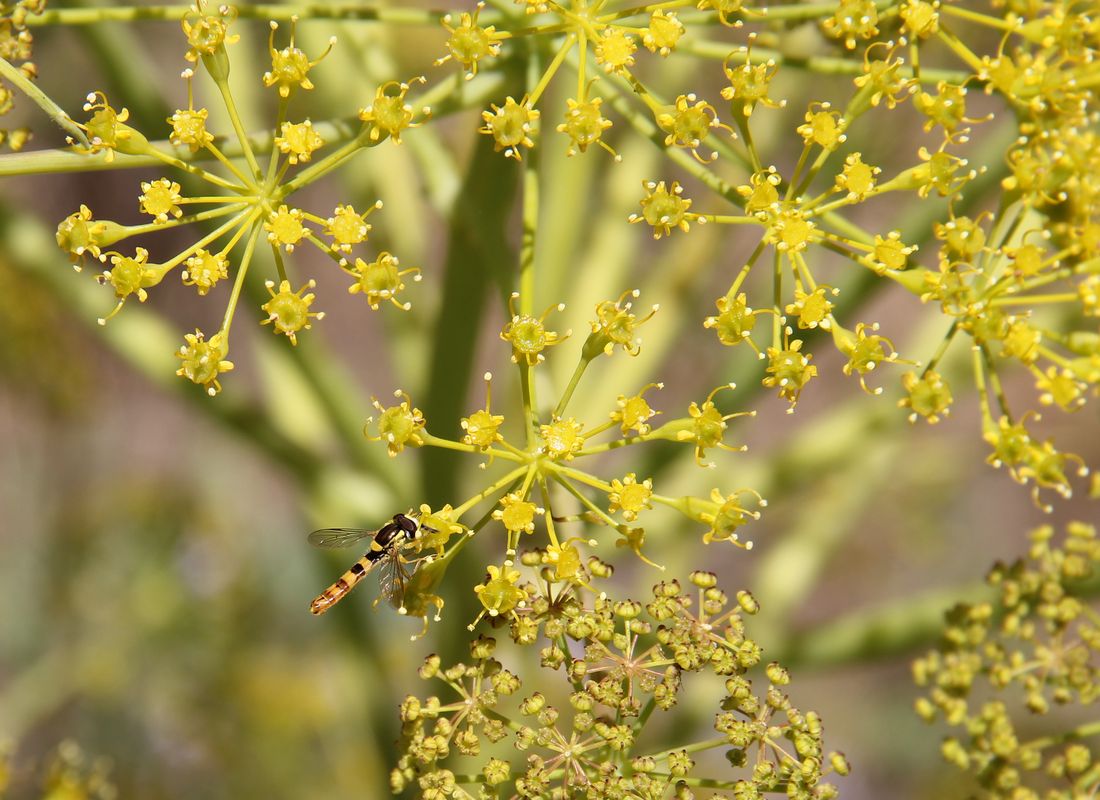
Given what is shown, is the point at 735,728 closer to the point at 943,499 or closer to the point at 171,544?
the point at 171,544

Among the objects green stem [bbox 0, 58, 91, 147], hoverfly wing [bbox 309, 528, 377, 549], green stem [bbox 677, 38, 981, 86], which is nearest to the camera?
green stem [bbox 0, 58, 91, 147]

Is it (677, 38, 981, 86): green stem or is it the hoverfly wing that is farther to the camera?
the hoverfly wing

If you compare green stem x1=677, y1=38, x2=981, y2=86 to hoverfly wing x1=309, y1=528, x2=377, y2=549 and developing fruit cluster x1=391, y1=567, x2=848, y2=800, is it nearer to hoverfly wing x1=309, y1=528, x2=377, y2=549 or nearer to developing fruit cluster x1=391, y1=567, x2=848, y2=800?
developing fruit cluster x1=391, y1=567, x2=848, y2=800

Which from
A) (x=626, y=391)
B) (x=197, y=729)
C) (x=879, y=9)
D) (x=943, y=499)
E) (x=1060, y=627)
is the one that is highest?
(x=943, y=499)

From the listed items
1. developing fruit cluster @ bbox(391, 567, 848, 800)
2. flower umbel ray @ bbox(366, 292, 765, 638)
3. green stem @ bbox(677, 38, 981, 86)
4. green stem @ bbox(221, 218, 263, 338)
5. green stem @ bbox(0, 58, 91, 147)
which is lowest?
developing fruit cluster @ bbox(391, 567, 848, 800)

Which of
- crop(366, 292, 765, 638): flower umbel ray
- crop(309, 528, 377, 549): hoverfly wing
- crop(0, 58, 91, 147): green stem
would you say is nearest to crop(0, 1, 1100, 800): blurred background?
crop(309, 528, 377, 549): hoverfly wing

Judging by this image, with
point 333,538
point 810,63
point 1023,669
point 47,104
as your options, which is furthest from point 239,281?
point 1023,669

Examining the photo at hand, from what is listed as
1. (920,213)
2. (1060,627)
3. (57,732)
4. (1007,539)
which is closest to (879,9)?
(920,213)
